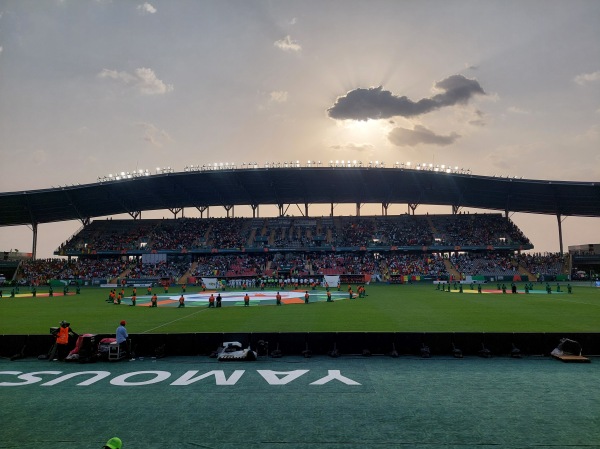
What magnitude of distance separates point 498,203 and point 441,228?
11.2m

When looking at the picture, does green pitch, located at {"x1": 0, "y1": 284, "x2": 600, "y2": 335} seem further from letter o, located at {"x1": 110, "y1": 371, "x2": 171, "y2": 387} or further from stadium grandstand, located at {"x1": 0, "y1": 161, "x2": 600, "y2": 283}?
stadium grandstand, located at {"x1": 0, "y1": 161, "x2": 600, "y2": 283}

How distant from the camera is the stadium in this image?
9.74 m

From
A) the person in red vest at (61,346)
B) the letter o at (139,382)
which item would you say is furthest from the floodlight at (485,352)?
the person in red vest at (61,346)

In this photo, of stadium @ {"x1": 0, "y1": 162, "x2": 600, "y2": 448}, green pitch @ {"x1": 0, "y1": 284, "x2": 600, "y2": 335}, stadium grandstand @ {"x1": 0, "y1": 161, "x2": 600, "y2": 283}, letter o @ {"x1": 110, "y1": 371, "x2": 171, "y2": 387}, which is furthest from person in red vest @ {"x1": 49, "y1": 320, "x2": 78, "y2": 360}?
stadium grandstand @ {"x1": 0, "y1": 161, "x2": 600, "y2": 283}

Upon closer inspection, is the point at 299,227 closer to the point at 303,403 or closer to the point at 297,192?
the point at 297,192

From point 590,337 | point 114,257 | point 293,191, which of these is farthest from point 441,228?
point 590,337

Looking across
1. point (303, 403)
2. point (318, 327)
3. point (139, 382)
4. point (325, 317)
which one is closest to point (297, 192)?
point (325, 317)

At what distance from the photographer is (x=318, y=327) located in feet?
76.3

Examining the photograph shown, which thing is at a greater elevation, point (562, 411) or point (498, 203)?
point (498, 203)

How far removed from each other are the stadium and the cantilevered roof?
0.41 meters

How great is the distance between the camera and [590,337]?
1572 centimetres

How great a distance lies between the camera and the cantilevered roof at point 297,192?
2761 inches

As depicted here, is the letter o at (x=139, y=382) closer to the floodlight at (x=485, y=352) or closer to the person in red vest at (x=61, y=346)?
the person in red vest at (x=61, y=346)

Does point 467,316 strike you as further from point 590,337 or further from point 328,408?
point 328,408
